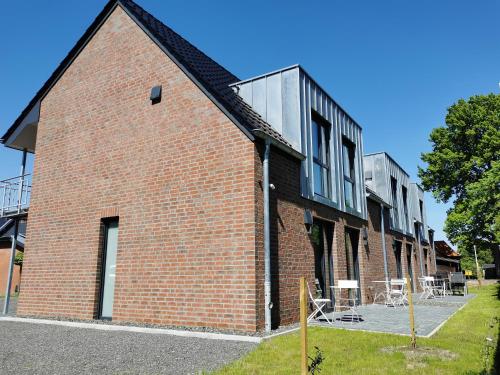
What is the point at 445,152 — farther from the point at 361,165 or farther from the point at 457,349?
the point at 457,349

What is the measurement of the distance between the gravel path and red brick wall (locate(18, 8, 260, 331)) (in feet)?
3.71

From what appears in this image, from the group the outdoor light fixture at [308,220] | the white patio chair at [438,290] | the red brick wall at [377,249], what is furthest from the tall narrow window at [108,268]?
the white patio chair at [438,290]

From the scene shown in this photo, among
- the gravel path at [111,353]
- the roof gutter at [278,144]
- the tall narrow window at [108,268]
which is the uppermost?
the roof gutter at [278,144]

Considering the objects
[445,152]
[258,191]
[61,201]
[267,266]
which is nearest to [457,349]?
[267,266]

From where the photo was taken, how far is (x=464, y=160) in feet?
84.5

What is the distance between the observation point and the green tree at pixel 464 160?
23.1 metres

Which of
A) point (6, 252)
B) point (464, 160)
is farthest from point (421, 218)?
point (6, 252)

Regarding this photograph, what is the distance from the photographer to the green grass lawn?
4.26m

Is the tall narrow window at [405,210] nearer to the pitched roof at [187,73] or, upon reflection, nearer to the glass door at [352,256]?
the glass door at [352,256]

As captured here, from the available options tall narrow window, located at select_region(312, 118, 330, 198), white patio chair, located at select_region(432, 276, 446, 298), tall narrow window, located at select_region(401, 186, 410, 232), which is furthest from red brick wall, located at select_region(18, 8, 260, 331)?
tall narrow window, located at select_region(401, 186, 410, 232)

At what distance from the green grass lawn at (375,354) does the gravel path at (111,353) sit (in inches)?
19.1

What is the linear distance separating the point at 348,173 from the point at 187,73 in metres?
6.57

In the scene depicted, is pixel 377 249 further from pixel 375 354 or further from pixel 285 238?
pixel 375 354

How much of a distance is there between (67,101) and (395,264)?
14.4 m
